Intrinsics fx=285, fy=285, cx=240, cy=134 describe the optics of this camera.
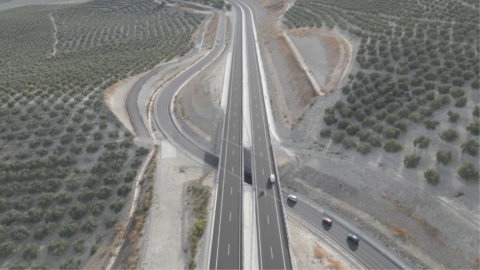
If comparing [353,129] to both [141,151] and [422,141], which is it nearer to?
[422,141]

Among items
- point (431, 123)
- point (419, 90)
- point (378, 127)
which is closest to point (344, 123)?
point (378, 127)

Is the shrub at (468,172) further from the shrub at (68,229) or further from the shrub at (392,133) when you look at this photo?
the shrub at (68,229)

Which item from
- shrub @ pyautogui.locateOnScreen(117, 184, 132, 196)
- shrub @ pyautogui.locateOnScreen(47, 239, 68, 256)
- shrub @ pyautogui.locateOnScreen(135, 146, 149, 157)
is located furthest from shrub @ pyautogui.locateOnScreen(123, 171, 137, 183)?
shrub @ pyautogui.locateOnScreen(47, 239, 68, 256)

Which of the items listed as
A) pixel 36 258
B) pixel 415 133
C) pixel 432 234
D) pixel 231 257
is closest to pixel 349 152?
pixel 415 133

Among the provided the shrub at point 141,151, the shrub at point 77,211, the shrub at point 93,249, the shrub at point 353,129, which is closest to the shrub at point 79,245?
the shrub at point 93,249

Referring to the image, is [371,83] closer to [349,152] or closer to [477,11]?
[349,152]

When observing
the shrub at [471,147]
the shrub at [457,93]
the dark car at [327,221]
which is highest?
the shrub at [457,93]
